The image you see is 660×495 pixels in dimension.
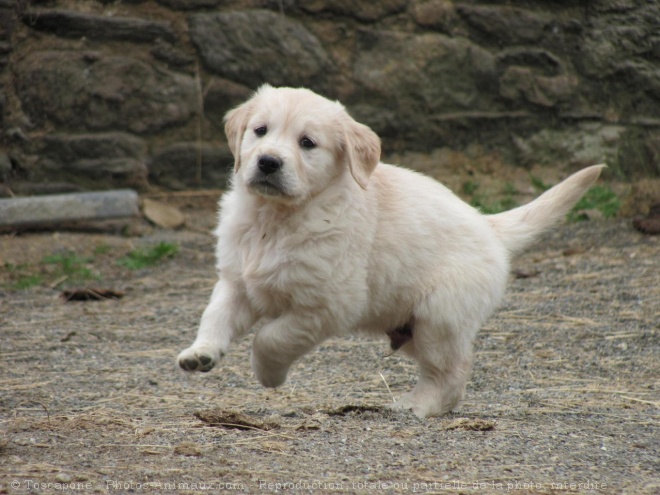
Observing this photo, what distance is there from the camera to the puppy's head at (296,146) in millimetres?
3113

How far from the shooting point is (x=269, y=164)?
3.08 meters

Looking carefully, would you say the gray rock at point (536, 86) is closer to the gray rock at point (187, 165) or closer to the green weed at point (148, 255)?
the gray rock at point (187, 165)

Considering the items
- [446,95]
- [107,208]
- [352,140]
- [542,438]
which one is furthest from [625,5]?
[542,438]

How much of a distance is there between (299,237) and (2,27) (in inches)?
156

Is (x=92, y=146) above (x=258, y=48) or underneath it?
underneath

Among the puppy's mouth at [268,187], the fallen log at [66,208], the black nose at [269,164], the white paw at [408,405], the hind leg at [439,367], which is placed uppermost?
the black nose at [269,164]

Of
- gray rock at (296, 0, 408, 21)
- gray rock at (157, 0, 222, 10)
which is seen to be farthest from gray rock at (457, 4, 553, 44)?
gray rock at (157, 0, 222, 10)

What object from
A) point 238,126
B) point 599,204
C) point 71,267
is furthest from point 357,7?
point 238,126

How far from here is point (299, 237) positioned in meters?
3.22

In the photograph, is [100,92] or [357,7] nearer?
[100,92]

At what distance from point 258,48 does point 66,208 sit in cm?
191

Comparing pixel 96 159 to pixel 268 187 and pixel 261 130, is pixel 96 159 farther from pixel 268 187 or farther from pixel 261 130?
pixel 268 187

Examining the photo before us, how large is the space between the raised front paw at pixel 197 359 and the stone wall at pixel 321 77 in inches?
152

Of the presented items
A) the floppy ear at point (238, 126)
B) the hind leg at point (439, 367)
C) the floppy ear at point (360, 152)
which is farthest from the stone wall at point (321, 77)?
the hind leg at point (439, 367)
